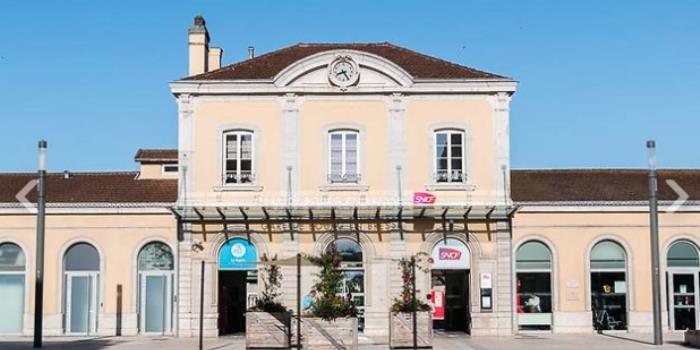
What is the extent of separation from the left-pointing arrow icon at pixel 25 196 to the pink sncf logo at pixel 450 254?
1143 cm

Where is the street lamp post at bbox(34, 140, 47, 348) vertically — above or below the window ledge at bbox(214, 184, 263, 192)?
below

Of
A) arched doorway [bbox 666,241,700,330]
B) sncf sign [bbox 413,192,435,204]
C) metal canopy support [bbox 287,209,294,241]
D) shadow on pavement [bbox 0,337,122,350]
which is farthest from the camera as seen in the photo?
arched doorway [bbox 666,241,700,330]

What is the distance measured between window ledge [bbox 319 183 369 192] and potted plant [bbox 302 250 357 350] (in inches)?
251

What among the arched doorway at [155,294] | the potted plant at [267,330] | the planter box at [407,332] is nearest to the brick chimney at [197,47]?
the arched doorway at [155,294]

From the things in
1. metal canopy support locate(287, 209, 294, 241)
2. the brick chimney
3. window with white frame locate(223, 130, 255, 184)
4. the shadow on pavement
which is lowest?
the shadow on pavement

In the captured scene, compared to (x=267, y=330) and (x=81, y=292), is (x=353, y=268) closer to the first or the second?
(x=267, y=330)

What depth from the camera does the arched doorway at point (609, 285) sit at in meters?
30.7

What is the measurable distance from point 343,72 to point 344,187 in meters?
3.14

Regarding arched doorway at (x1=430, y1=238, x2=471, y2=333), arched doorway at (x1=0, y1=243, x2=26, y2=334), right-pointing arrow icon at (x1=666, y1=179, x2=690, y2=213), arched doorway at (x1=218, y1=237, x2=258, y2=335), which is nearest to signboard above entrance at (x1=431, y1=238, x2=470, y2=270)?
arched doorway at (x1=430, y1=238, x2=471, y2=333)

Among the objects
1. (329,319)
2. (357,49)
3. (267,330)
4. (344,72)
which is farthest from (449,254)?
(329,319)

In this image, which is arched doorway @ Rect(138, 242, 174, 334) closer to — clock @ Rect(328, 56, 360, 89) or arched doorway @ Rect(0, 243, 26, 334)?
arched doorway @ Rect(0, 243, 26, 334)

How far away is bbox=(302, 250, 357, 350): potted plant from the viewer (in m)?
22.6

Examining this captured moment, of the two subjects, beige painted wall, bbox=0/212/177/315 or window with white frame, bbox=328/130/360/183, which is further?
beige painted wall, bbox=0/212/177/315

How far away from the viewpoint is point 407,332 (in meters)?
24.1
